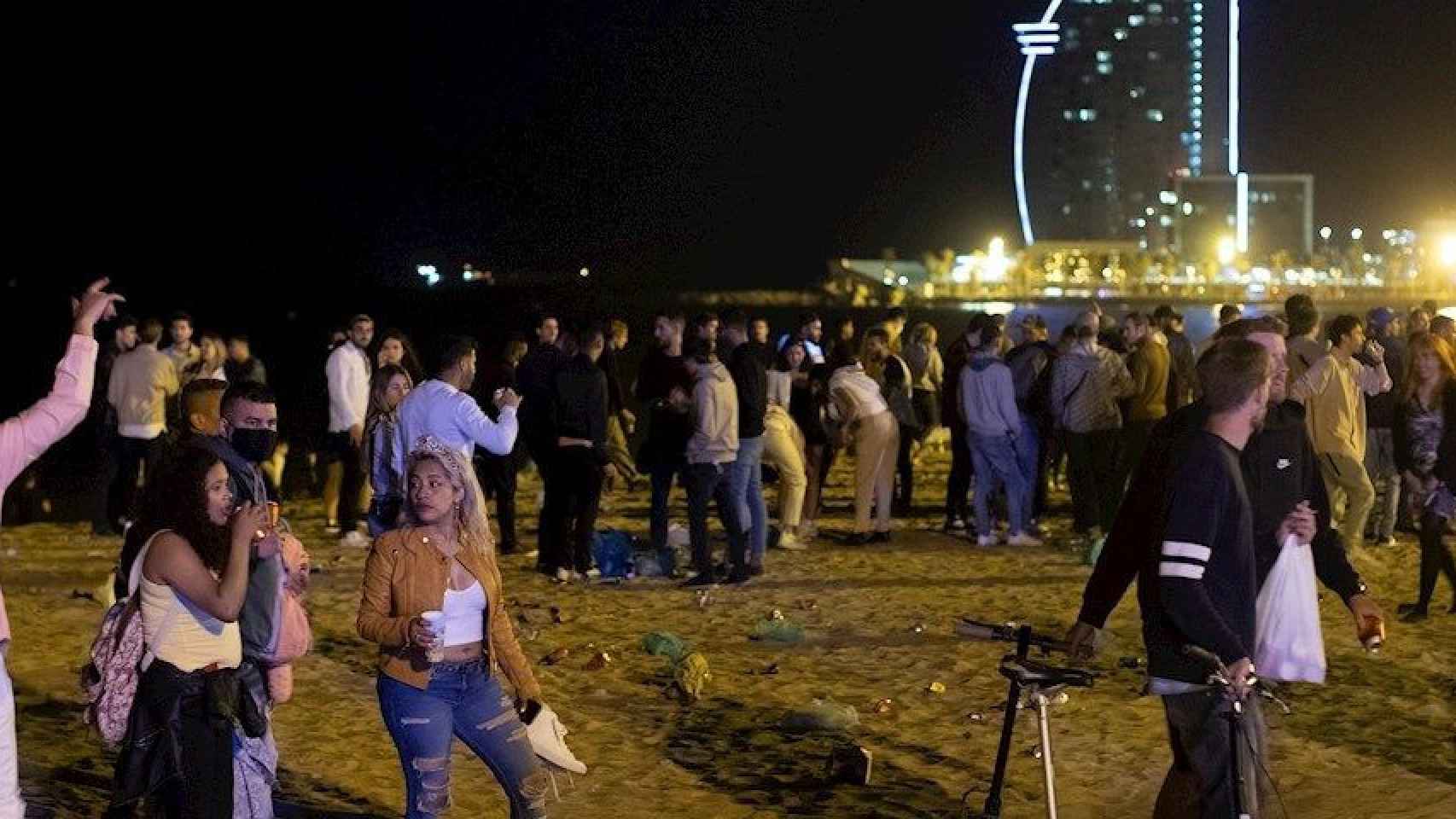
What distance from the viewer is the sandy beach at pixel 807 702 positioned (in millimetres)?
7383

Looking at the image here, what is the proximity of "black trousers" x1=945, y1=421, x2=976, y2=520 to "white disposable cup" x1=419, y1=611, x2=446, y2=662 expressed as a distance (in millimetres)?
9401

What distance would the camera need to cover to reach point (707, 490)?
12.0m

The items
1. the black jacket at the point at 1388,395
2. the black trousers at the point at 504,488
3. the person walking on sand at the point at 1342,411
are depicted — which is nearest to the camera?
the person walking on sand at the point at 1342,411

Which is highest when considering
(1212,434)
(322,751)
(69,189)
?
(69,189)

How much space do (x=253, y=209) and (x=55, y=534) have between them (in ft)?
423

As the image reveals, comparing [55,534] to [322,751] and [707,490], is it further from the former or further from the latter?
[322,751]

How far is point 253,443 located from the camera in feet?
20.2

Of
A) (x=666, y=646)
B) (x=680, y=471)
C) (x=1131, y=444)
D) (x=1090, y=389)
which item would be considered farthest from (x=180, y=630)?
(x=1131, y=444)

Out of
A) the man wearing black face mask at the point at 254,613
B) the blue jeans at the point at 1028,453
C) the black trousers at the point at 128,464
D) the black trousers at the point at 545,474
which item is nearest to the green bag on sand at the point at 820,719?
the man wearing black face mask at the point at 254,613

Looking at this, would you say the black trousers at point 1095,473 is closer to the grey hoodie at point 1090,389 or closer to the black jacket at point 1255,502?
the grey hoodie at point 1090,389

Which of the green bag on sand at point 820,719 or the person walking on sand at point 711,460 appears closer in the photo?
the green bag on sand at point 820,719

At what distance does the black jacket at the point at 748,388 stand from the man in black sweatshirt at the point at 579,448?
910 mm

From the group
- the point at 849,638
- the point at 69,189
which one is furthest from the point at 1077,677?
the point at 69,189

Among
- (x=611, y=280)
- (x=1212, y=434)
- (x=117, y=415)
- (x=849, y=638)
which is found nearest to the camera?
(x=1212, y=434)
